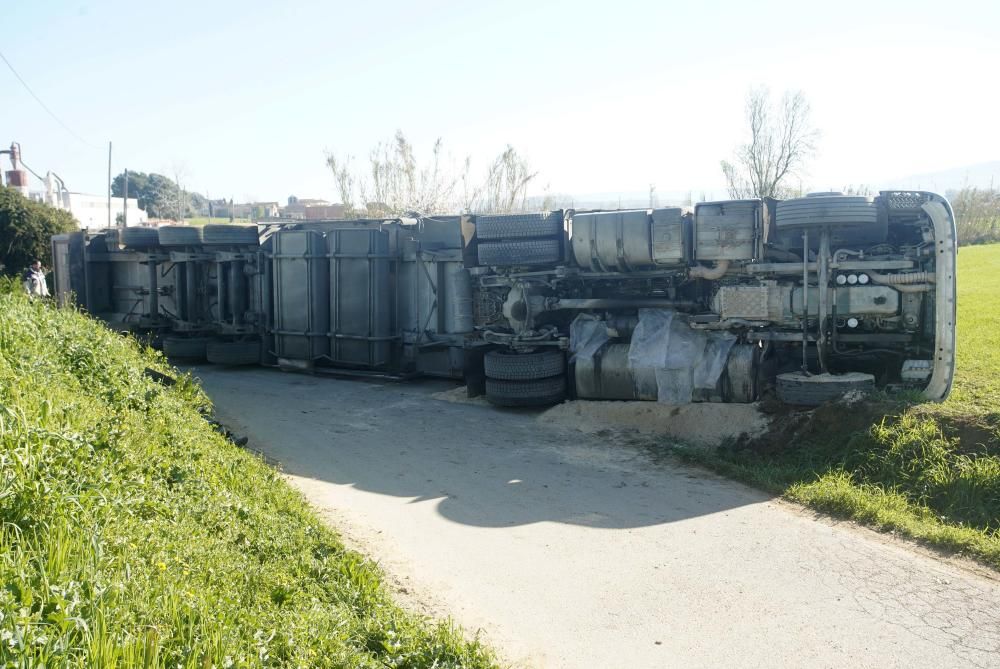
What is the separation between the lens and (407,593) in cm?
573

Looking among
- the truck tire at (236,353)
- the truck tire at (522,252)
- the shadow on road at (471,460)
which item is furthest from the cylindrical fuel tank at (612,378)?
the truck tire at (236,353)

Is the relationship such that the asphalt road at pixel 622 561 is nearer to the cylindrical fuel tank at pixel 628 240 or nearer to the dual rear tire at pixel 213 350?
the cylindrical fuel tank at pixel 628 240

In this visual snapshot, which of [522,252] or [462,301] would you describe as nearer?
[522,252]

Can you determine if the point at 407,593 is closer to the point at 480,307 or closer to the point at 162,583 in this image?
the point at 162,583

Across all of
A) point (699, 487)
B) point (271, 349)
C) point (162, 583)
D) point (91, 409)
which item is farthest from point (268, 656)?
point (271, 349)

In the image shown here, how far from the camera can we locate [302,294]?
48.5ft

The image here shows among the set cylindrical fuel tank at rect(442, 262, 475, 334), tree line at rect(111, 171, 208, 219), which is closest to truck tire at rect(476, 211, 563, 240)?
cylindrical fuel tank at rect(442, 262, 475, 334)

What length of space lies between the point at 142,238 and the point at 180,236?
0.98 m

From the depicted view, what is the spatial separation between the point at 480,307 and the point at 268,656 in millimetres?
8609

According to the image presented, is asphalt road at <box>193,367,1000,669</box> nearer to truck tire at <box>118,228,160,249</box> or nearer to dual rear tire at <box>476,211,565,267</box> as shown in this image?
dual rear tire at <box>476,211,565,267</box>

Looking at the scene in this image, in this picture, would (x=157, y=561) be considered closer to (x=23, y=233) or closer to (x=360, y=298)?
(x=360, y=298)

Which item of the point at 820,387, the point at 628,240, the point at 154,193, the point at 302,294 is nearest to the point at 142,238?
the point at 302,294

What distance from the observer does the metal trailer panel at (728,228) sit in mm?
10148

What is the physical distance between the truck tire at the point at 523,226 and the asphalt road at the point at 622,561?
2.96 m
